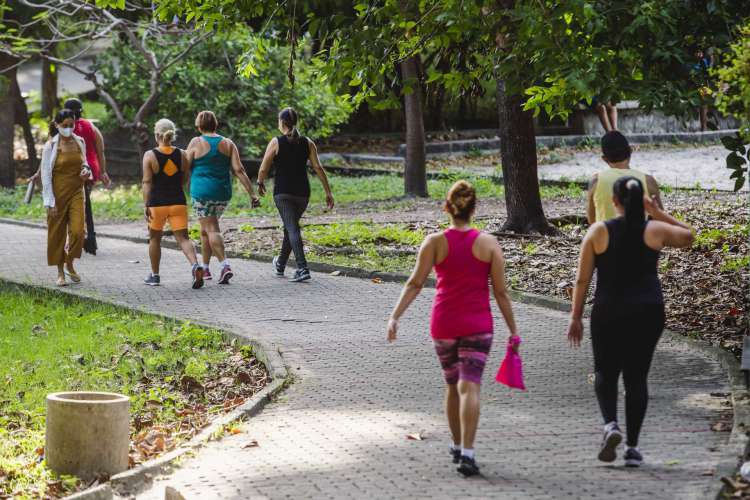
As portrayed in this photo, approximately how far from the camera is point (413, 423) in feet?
26.5

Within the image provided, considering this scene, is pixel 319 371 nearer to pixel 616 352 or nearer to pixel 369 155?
pixel 616 352

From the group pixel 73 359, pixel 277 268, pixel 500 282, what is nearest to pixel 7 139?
pixel 277 268

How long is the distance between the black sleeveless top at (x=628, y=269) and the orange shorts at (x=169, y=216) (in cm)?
751

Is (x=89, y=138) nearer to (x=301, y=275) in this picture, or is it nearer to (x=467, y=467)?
(x=301, y=275)

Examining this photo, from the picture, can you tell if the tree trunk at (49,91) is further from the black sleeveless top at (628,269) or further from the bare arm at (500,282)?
the black sleeveless top at (628,269)

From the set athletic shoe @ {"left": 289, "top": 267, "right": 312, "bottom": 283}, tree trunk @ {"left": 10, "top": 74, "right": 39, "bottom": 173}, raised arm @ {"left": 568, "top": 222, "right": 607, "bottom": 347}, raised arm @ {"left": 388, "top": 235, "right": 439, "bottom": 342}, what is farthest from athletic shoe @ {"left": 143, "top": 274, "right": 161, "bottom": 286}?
tree trunk @ {"left": 10, "top": 74, "right": 39, "bottom": 173}

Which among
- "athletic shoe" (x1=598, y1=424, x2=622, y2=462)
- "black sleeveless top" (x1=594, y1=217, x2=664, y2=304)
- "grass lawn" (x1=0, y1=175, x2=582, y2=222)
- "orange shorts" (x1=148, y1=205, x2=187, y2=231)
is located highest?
"black sleeveless top" (x1=594, y1=217, x2=664, y2=304)

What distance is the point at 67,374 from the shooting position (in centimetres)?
1010

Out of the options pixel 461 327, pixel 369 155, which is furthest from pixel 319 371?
pixel 369 155

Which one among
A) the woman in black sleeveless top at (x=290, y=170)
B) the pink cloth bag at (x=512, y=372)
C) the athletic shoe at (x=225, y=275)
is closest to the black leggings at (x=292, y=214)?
the woman in black sleeveless top at (x=290, y=170)

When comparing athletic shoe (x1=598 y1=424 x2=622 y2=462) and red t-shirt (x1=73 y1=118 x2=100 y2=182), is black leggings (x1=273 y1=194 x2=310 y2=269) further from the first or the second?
athletic shoe (x1=598 y1=424 x2=622 y2=462)

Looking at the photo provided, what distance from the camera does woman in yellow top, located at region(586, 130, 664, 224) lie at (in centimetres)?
786

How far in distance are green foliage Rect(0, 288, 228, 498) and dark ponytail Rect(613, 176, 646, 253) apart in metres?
3.38

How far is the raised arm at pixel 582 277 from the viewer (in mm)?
7004
